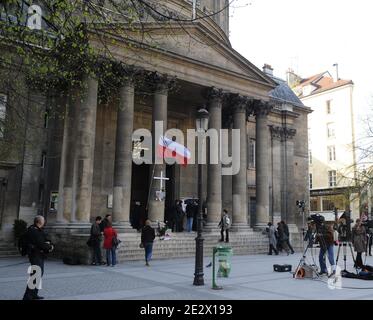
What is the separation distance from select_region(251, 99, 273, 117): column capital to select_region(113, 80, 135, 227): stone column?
9.06 metres

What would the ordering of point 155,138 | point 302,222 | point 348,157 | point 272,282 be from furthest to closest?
point 348,157 → point 302,222 → point 155,138 → point 272,282

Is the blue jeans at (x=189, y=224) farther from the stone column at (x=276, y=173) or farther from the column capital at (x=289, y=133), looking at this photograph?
the column capital at (x=289, y=133)

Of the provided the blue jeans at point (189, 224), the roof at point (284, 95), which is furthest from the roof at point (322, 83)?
the blue jeans at point (189, 224)

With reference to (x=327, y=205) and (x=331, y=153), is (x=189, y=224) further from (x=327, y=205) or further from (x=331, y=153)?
(x=331, y=153)

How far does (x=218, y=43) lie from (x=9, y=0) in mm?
16978

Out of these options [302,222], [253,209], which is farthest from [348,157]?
[253,209]

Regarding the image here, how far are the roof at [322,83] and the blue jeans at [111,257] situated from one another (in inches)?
1631

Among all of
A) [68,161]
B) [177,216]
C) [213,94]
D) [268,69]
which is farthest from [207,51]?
[268,69]

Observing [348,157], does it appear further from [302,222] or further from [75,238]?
[75,238]

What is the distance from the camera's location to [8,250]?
20547mm

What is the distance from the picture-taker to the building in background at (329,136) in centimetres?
4931

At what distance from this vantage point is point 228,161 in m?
26.9

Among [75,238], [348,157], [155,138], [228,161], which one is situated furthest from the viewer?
[348,157]

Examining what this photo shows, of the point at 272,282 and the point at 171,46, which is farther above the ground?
the point at 171,46
